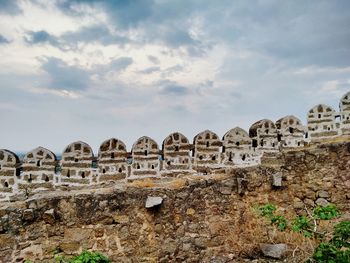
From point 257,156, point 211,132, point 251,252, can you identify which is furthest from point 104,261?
point 257,156

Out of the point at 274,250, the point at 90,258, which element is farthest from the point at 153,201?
the point at 274,250

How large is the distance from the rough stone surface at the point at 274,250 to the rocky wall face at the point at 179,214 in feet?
0.66

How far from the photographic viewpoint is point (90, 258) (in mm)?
6035

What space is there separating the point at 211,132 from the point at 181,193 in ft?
6.50

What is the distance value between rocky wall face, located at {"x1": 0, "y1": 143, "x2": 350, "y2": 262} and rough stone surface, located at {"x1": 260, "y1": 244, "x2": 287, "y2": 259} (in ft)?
0.66

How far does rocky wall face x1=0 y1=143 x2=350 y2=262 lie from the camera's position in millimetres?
6168

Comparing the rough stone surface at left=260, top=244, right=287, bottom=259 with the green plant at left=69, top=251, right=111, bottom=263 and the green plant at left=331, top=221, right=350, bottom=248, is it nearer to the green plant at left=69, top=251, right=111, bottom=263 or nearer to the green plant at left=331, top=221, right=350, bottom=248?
the green plant at left=331, top=221, right=350, bottom=248

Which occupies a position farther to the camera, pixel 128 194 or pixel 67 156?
pixel 67 156

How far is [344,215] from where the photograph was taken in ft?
25.0

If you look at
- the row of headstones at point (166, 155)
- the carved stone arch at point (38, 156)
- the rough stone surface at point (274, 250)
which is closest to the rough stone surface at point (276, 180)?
the row of headstones at point (166, 155)

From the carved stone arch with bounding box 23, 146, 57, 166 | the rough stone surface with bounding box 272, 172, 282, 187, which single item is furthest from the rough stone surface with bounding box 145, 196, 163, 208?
the rough stone surface with bounding box 272, 172, 282, 187

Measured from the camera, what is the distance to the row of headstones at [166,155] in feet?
23.9

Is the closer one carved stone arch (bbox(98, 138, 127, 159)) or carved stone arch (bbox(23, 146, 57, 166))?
carved stone arch (bbox(23, 146, 57, 166))

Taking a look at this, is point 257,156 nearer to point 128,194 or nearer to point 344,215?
point 344,215
